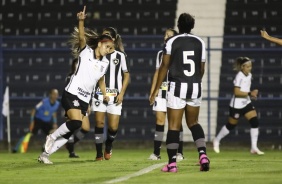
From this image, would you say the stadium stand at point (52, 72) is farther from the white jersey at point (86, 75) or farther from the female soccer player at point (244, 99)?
the white jersey at point (86, 75)

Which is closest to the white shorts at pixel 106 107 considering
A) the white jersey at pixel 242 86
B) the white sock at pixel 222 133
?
the white jersey at pixel 242 86

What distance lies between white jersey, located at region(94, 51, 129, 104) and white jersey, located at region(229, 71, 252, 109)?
4519mm

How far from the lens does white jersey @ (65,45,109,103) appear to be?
13406mm

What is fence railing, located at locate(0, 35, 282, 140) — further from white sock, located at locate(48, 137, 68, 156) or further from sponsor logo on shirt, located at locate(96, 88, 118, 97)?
white sock, located at locate(48, 137, 68, 156)

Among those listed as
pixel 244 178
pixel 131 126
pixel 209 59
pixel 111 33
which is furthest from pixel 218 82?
pixel 244 178

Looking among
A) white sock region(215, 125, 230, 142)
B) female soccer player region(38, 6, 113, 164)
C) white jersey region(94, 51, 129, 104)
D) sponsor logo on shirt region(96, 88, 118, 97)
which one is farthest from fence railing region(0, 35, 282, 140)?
female soccer player region(38, 6, 113, 164)

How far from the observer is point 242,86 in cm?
1916

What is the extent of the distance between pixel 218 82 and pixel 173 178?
11812 mm

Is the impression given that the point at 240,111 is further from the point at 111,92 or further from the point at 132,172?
the point at 132,172

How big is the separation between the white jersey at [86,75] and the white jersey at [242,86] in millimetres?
6049

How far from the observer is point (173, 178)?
10.6m

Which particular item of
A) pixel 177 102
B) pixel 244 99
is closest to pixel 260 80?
pixel 244 99

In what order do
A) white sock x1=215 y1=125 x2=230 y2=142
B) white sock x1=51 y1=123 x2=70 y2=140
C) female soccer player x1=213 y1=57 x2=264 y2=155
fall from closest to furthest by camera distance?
1. white sock x1=51 y1=123 x2=70 y2=140
2. female soccer player x1=213 y1=57 x2=264 y2=155
3. white sock x1=215 y1=125 x2=230 y2=142

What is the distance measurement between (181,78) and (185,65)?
17 centimetres
